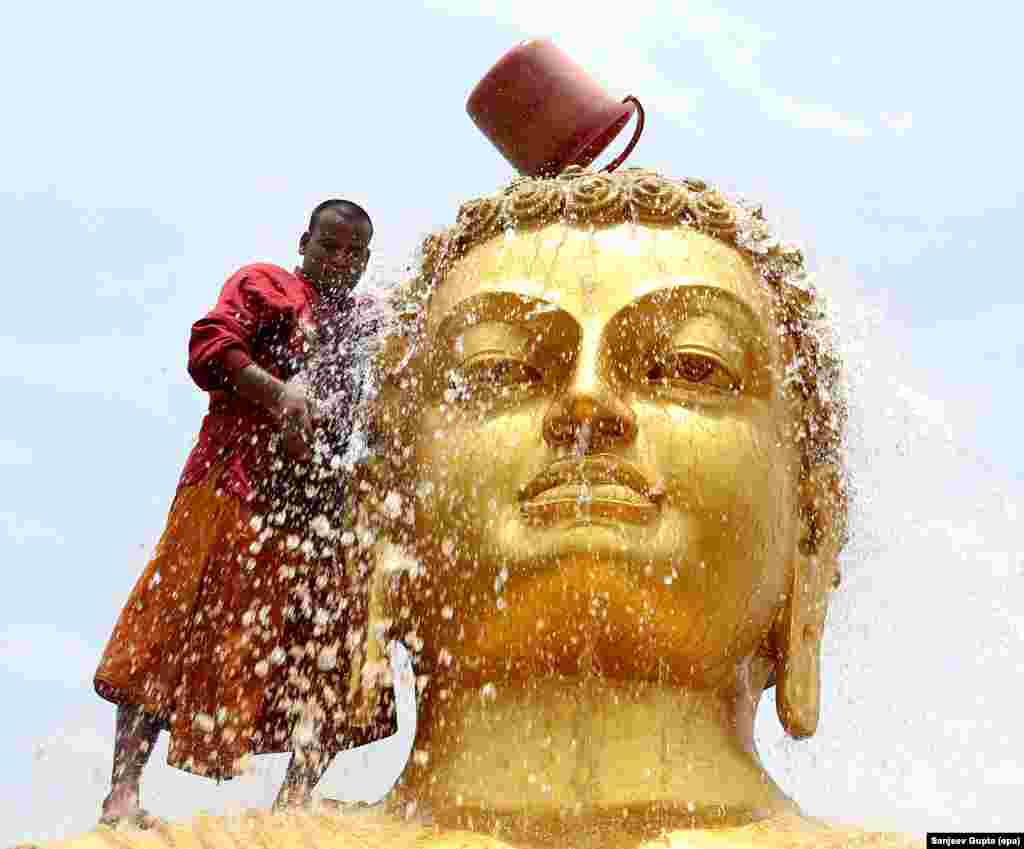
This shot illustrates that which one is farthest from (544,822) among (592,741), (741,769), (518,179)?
(518,179)

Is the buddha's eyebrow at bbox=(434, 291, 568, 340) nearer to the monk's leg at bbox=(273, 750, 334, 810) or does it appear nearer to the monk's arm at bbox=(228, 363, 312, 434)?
the monk's arm at bbox=(228, 363, 312, 434)

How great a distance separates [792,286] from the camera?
6461mm

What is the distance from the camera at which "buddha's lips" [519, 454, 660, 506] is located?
220 inches

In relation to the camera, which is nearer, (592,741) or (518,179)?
(592,741)

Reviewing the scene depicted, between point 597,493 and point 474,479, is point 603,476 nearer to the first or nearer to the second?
point 597,493

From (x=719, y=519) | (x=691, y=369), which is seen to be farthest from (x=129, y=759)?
(x=691, y=369)

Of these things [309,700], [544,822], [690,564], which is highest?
[690,564]

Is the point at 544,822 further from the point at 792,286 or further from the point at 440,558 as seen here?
the point at 792,286

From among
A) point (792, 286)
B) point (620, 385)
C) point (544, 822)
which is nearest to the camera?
point (544, 822)

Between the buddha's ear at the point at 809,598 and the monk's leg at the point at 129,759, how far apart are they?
221cm

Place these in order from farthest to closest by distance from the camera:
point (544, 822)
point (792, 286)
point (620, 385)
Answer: point (792, 286), point (620, 385), point (544, 822)

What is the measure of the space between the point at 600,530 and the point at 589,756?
741 millimetres

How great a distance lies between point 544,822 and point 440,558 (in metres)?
1.00

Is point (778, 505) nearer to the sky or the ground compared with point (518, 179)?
nearer to the ground
